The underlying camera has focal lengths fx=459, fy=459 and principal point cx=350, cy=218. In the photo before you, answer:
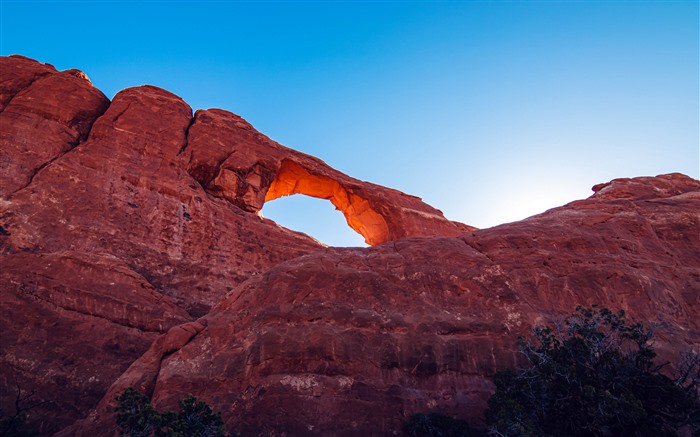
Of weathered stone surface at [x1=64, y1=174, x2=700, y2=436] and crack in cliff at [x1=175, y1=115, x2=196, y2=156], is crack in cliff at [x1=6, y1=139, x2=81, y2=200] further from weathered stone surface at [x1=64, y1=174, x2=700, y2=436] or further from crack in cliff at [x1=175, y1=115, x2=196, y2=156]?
weathered stone surface at [x1=64, y1=174, x2=700, y2=436]

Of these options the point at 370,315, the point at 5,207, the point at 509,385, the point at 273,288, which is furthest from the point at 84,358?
the point at 509,385

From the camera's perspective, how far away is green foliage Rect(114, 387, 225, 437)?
38.2 ft

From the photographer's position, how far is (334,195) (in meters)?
43.8

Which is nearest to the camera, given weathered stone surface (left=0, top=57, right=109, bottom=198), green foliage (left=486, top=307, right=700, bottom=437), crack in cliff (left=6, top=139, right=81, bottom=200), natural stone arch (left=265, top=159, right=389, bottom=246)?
green foliage (left=486, top=307, right=700, bottom=437)

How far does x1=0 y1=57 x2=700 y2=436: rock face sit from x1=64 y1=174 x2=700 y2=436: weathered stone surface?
7 centimetres

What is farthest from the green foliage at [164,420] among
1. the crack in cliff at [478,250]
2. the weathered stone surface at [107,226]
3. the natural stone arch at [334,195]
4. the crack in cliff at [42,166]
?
the natural stone arch at [334,195]

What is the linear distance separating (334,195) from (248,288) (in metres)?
25.3

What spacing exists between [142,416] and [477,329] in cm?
1215

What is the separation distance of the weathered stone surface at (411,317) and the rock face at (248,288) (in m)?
0.07

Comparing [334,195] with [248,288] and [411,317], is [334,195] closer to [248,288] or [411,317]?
[248,288]

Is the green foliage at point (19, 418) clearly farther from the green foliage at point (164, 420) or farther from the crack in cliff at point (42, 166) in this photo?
the crack in cliff at point (42, 166)

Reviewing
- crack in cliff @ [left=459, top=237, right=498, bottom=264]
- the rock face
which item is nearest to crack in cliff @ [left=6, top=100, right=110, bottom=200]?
the rock face

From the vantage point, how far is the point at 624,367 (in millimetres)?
13703

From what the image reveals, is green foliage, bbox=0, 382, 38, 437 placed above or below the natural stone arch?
below
